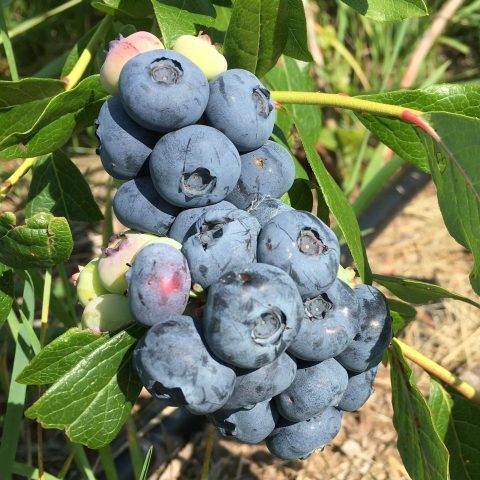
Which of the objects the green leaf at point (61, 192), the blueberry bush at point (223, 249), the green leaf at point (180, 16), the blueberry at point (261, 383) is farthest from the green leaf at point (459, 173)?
the green leaf at point (61, 192)

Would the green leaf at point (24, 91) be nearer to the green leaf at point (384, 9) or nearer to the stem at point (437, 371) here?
the green leaf at point (384, 9)

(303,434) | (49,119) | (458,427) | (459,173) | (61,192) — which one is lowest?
(458,427)

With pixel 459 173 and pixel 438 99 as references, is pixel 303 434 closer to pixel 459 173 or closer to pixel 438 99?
pixel 459 173

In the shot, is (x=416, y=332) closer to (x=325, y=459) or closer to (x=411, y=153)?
(x=325, y=459)

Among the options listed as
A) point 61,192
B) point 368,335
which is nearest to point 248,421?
point 368,335

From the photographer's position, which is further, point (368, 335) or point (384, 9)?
point (384, 9)

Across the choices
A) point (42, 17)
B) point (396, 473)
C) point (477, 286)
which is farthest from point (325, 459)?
point (42, 17)

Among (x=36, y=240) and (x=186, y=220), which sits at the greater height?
(x=186, y=220)
